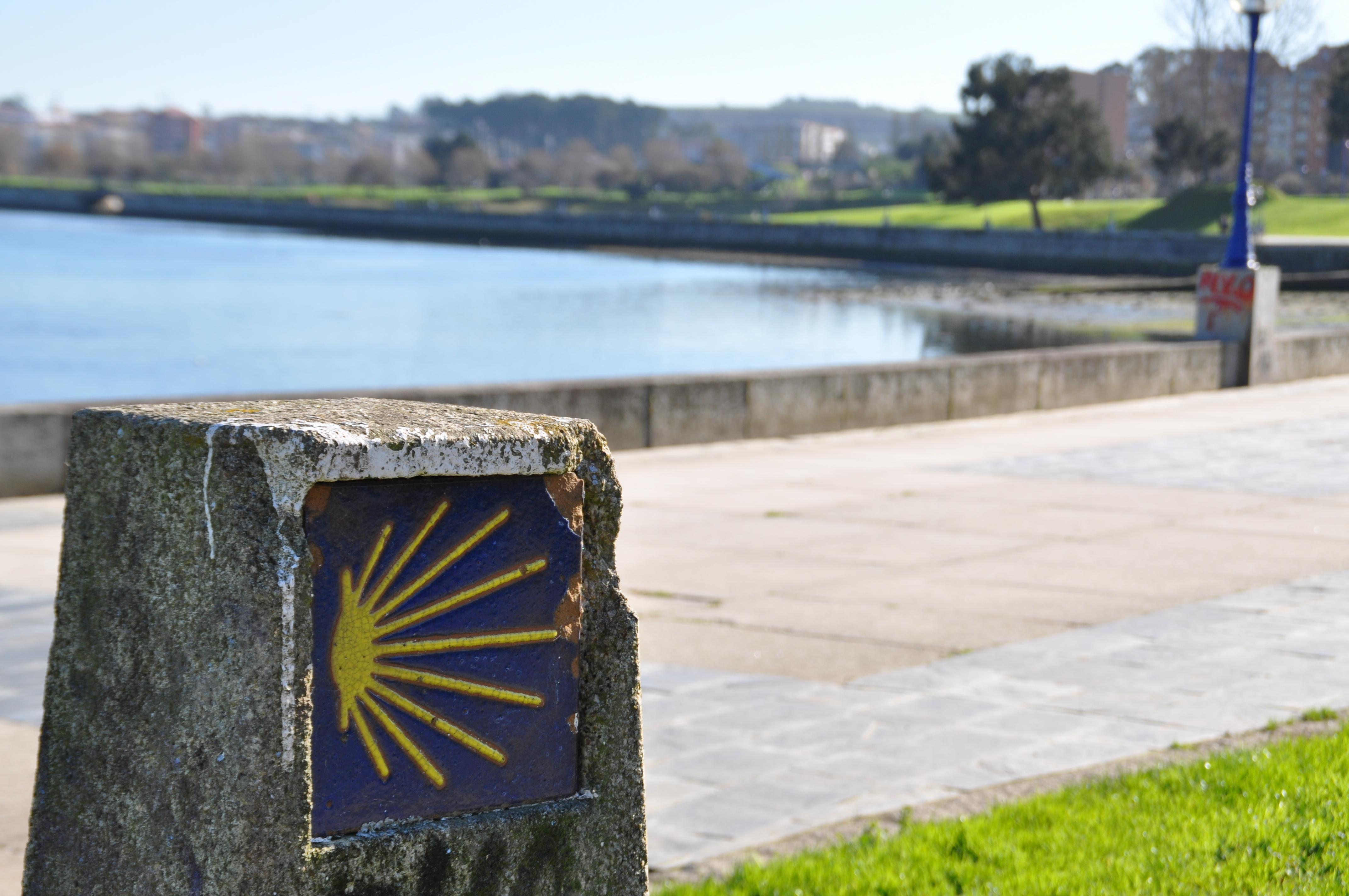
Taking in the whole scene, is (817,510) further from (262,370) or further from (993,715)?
(262,370)

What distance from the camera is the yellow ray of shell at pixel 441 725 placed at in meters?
2.30

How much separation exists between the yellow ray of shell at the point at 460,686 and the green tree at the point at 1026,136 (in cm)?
7641

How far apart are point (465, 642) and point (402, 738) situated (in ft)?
0.56

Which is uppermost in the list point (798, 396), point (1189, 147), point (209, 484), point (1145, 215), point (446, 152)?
point (446, 152)

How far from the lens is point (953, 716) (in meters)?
5.22

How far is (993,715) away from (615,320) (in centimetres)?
4883

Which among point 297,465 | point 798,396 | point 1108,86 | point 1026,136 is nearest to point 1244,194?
point 798,396

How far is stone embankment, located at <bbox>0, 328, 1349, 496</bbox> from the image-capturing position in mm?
9648

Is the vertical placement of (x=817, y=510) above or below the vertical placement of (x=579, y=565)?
below

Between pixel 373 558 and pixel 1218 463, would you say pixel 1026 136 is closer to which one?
pixel 1218 463

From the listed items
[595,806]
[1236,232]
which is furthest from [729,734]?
[1236,232]

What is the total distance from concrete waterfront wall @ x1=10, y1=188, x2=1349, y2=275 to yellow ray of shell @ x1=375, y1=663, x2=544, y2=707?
62.3m

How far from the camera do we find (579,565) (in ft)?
8.27

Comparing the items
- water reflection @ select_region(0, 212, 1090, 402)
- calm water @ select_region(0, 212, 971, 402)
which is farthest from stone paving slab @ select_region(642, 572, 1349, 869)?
water reflection @ select_region(0, 212, 1090, 402)
